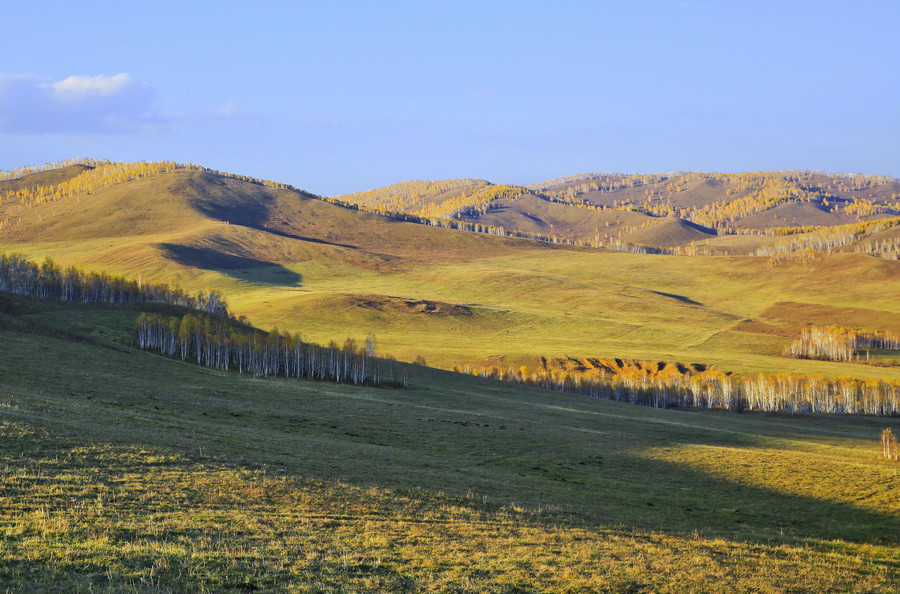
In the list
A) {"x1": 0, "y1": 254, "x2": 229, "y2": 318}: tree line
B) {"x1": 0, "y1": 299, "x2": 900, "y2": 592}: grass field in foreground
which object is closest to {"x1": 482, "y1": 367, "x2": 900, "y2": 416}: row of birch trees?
A: {"x1": 0, "y1": 299, "x2": 900, "y2": 592}: grass field in foreground

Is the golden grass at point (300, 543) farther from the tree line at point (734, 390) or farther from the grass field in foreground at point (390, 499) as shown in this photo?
the tree line at point (734, 390)

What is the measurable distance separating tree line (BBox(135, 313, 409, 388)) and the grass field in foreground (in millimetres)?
32220

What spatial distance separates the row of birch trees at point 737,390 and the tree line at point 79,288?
71.2 metres

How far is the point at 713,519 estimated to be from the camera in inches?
1564

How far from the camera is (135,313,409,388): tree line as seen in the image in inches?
4429

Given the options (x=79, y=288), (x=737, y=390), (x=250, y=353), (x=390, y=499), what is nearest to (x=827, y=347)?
(x=737, y=390)

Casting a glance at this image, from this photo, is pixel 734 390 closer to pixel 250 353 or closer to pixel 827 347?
pixel 827 347

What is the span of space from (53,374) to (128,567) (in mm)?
58136

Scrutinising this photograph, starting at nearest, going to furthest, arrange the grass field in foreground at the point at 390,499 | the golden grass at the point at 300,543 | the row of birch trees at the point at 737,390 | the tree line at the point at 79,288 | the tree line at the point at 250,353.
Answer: the golden grass at the point at 300,543
the grass field in foreground at the point at 390,499
the tree line at the point at 250,353
the row of birch trees at the point at 737,390
the tree line at the point at 79,288

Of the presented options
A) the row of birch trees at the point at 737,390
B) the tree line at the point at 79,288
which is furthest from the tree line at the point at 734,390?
the tree line at the point at 79,288

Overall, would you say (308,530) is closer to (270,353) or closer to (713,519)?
(713,519)

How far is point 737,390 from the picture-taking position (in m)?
140

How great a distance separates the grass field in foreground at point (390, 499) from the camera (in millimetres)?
20500

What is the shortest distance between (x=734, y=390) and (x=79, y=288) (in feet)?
A: 459
